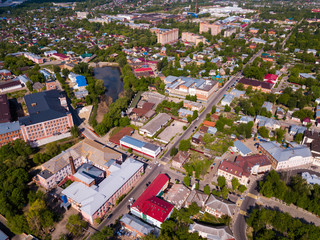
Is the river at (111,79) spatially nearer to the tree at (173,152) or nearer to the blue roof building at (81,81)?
the blue roof building at (81,81)

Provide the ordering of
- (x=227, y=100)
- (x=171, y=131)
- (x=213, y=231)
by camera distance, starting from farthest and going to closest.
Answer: (x=227, y=100)
(x=171, y=131)
(x=213, y=231)

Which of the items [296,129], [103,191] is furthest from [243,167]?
[103,191]

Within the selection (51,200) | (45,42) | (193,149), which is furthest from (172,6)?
(51,200)

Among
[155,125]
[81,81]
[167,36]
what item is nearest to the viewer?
[155,125]

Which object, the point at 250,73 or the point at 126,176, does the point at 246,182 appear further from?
the point at 250,73

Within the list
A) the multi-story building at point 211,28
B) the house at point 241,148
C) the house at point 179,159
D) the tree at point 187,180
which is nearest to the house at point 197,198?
the tree at point 187,180

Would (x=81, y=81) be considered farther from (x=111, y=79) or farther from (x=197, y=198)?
(x=197, y=198)
